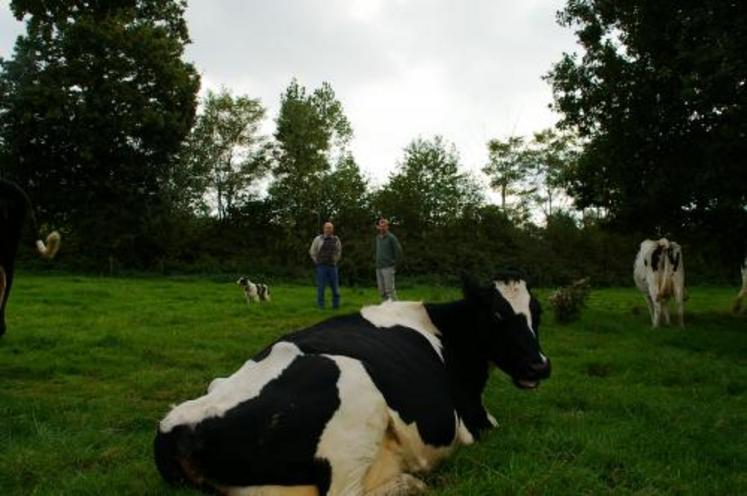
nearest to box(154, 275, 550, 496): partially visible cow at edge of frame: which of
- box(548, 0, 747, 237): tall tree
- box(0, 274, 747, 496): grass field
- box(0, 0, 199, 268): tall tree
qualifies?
box(0, 274, 747, 496): grass field

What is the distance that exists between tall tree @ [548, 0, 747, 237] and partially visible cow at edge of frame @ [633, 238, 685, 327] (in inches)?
41.7

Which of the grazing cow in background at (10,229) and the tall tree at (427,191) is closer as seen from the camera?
the grazing cow in background at (10,229)

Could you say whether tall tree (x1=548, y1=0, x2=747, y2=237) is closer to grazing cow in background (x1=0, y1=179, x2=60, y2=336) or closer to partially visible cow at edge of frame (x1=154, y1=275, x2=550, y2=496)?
partially visible cow at edge of frame (x1=154, y1=275, x2=550, y2=496)

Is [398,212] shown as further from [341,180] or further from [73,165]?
[73,165]

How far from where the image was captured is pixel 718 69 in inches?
437

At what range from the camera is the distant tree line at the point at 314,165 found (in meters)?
13.8

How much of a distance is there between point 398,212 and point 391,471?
31.8 metres

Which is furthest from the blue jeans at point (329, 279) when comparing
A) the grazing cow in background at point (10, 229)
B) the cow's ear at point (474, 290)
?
the cow's ear at point (474, 290)

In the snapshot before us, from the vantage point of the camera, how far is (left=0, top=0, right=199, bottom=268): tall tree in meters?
29.8

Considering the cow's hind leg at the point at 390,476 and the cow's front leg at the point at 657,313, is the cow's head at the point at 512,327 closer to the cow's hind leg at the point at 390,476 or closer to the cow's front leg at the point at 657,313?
the cow's hind leg at the point at 390,476

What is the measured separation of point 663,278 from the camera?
13953 mm

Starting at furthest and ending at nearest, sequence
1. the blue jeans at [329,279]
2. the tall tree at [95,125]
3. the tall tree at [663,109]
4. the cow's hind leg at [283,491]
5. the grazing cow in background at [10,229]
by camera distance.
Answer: the tall tree at [95,125], the blue jeans at [329,279], the tall tree at [663,109], the grazing cow in background at [10,229], the cow's hind leg at [283,491]

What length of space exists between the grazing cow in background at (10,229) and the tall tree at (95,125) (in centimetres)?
2308

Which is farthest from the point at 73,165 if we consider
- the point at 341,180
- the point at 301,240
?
the point at 341,180
